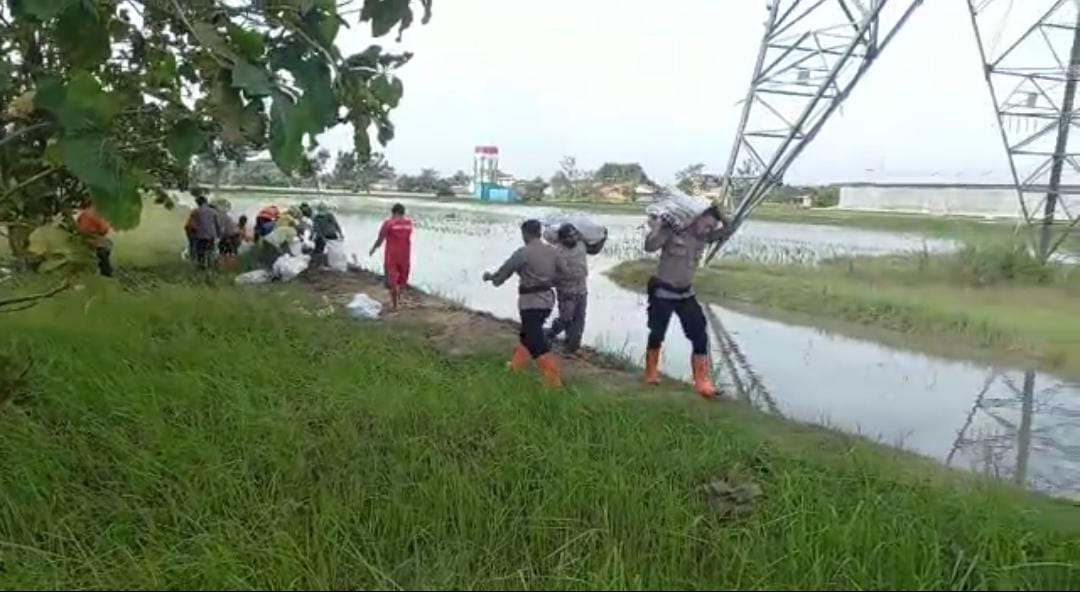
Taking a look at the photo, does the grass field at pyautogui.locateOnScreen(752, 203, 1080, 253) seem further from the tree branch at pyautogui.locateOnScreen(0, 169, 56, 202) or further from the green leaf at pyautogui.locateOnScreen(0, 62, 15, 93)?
the green leaf at pyautogui.locateOnScreen(0, 62, 15, 93)

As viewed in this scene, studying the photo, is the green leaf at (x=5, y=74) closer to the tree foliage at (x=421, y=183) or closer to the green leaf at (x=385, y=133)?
the green leaf at (x=385, y=133)

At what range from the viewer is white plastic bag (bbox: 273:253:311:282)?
44.0 feet

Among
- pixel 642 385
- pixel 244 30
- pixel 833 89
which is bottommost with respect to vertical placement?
pixel 642 385

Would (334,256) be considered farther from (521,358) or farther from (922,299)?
(922,299)

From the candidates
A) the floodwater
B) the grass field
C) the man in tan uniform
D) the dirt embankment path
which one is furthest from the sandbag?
the grass field

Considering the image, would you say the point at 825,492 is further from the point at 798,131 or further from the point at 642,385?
the point at 798,131

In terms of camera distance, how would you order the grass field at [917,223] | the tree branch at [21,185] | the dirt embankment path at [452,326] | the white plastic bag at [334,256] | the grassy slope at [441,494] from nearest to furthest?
1. the grassy slope at [441,494]
2. the tree branch at [21,185]
3. the dirt embankment path at [452,326]
4. the white plastic bag at [334,256]
5. the grass field at [917,223]

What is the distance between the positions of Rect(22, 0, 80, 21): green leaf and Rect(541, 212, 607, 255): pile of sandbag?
247 inches

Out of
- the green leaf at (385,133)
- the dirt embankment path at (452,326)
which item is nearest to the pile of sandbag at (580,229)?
the dirt embankment path at (452,326)

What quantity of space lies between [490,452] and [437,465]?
37 cm

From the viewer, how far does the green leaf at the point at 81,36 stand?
9.41ft

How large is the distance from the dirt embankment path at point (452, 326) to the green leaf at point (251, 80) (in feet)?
16.3

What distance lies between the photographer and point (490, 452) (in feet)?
15.2

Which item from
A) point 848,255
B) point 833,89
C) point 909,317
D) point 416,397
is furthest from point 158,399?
point 848,255
